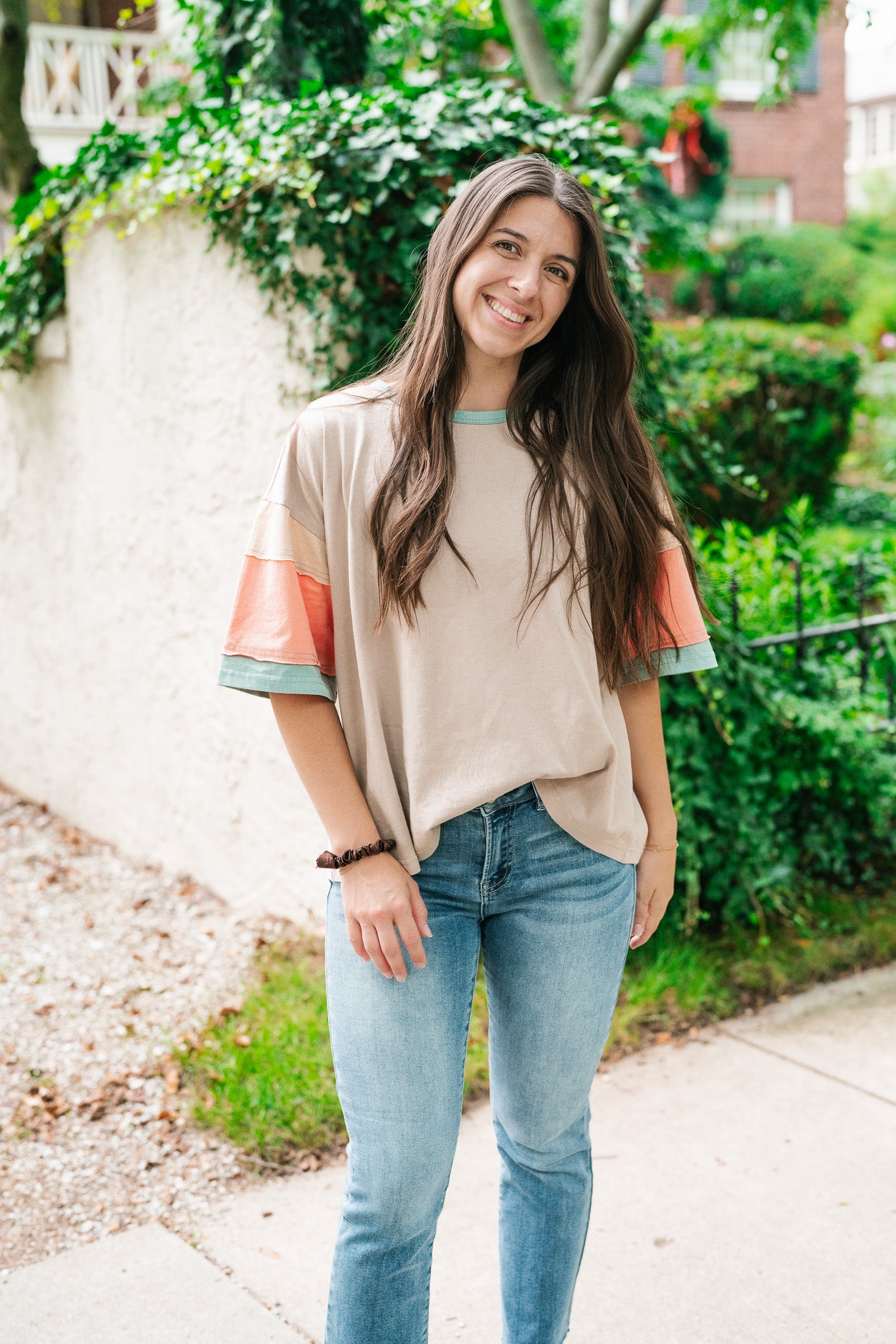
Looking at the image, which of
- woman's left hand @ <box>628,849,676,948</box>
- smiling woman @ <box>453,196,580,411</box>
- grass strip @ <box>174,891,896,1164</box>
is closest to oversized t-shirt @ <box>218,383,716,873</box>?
smiling woman @ <box>453,196,580,411</box>

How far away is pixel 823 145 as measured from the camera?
16438 millimetres

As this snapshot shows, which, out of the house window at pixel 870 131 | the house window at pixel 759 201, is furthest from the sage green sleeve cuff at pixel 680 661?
the house window at pixel 870 131

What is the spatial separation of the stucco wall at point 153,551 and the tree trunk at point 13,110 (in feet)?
3.35

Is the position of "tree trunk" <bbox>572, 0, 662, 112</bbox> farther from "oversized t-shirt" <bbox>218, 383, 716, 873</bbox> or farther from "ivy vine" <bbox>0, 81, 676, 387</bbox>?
"oversized t-shirt" <bbox>218, 383, 716, 873</bbox>

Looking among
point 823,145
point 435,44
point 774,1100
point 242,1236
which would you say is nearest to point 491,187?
point 242,1236

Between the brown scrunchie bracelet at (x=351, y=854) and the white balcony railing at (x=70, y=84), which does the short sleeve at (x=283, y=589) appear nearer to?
the brown scrunchie bracelet at (x=351, y=854)

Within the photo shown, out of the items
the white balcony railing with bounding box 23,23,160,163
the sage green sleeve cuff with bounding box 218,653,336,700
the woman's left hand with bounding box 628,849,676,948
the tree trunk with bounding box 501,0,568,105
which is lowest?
the woman's left hand with bounding box 628,849,676,948

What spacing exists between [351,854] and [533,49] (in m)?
5.64

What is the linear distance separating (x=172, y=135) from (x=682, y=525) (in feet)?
8.20

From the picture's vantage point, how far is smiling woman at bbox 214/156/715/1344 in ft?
4.83

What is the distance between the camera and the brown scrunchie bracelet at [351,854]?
1.49 meters

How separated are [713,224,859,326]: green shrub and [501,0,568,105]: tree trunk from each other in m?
8.49

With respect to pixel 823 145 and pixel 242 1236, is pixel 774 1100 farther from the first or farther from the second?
pixel 823 145

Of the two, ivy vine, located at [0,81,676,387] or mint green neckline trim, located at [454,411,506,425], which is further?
ivy vine, located at [0,81,676,387]
